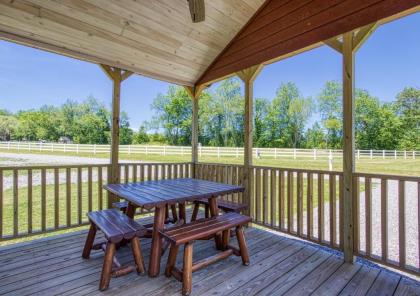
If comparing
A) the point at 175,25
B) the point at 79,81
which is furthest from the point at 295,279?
the point at 79,81

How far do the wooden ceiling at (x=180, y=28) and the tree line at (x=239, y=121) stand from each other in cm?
135

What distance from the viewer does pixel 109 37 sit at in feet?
9.91

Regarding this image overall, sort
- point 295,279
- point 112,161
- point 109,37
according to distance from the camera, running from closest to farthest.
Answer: point 295,279 → point 109,37 → point 112,161

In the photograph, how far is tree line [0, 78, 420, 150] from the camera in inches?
116

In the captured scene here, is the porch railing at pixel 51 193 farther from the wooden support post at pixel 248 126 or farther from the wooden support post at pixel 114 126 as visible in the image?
the wooden support post at pixel 248 126

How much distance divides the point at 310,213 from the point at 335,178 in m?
0.56

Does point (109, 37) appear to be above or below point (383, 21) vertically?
above

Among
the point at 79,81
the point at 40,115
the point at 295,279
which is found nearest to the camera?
the point at 295,279

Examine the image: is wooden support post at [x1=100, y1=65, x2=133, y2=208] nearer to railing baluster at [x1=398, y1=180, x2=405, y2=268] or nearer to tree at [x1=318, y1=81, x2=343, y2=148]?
railing baluster at [x1=398, y1=180, x2=405, y2=268]

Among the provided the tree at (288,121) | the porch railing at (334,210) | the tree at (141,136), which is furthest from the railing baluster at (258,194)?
the tree at (141,136)

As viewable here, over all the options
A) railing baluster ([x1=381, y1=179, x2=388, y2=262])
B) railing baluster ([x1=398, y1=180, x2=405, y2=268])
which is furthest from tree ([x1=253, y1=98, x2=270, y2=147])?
railing baluster ([x1=398, y1=180, x2=405, y2=268])

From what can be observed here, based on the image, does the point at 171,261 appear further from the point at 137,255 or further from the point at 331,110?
the point at 331,110

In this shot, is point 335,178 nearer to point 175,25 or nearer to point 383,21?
point 383,21

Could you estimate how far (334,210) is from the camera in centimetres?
263
